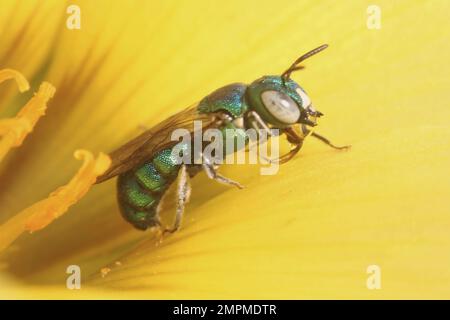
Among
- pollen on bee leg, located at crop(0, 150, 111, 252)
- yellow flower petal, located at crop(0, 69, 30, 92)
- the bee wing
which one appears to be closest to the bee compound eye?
the bee wing

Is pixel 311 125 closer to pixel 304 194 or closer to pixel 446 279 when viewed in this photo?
pixel 304 194

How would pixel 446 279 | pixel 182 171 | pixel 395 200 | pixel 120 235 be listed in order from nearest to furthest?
pixel 446 279, pixel 395 200, pixel 182 171, pixel 120 235

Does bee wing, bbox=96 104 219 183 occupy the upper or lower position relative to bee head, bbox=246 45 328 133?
lower

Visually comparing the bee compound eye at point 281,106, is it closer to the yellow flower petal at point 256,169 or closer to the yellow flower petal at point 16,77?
the yellow flower petal at point 256,169

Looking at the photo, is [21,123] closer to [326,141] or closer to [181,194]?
[181,194]

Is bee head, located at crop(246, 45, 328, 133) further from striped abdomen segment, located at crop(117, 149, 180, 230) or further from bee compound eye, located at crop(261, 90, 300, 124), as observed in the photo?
striped abdomen segment, located at crop(117, 149, 180, 230)

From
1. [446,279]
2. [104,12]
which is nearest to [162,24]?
[104,12]

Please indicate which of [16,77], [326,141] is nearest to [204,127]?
[326,141]
